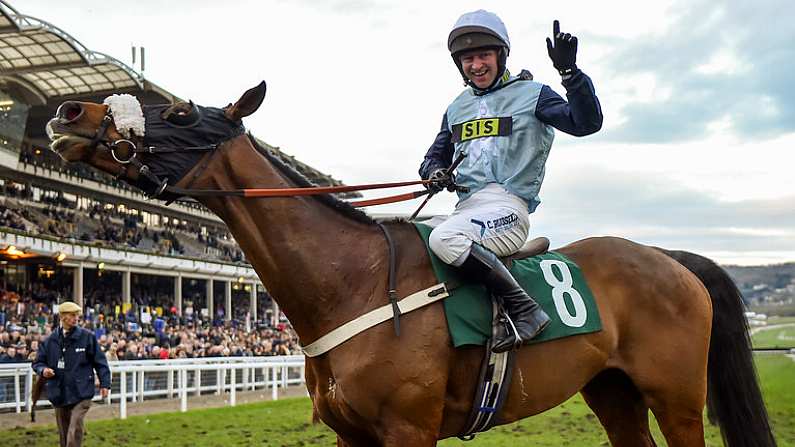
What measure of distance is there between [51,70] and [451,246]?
943 inches

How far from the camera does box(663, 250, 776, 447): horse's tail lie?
4121mm

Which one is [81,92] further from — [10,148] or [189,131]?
[189,131]

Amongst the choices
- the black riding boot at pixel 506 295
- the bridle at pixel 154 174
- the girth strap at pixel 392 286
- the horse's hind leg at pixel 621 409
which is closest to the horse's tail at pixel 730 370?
the horse's hind leg at pixel 621 409

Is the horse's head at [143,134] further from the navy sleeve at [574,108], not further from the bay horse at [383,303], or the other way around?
the navy sleeve at [574,108]

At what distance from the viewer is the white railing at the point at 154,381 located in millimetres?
11078

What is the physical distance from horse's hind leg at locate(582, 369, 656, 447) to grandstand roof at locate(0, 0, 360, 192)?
18403 millimetres

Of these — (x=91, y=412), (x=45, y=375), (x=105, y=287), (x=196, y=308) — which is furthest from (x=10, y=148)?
(x=45, y=375)

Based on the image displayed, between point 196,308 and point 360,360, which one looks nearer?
point 360,360

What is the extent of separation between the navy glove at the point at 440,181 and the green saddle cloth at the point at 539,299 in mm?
223

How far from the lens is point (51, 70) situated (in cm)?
2420

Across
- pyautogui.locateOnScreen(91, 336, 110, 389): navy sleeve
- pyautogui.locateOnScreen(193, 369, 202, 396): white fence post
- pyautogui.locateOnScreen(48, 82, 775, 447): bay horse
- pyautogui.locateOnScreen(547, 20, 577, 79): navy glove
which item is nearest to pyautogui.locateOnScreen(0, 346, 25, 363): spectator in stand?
pyautogui.locateOnScreen(193, 369, 202, 396): white fence post

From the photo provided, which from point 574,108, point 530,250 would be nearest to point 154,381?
point 530,250

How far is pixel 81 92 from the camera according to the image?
26.1m

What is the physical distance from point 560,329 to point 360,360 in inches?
39.5
